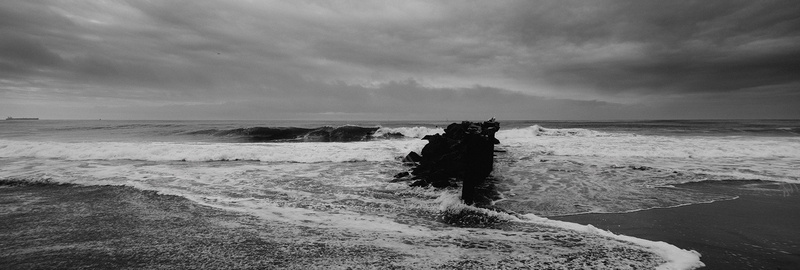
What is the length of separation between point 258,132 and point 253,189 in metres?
26.7

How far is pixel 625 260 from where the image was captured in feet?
12.2

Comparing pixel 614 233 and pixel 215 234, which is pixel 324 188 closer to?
pixel 215 234

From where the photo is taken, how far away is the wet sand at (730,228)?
390 cm

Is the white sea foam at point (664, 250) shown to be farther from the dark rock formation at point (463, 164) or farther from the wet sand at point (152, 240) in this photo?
the wet sand at point (152, 240)

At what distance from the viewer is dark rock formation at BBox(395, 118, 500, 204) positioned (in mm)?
6535

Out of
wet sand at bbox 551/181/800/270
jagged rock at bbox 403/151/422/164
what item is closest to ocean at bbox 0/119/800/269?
wet sand at bbox 551/181/800/270

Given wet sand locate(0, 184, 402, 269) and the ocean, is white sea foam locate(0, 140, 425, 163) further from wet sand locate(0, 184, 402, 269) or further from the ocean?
wet sand locate(0, 184, 402, 269)

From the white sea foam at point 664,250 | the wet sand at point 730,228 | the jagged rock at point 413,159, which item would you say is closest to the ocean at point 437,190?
the white sea foam at point 664,250

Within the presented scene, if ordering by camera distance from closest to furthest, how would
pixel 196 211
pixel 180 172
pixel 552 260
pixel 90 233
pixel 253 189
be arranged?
pixel 552 260, pixel 90 233, pixel 196 211, pixel 253 189, pixel 180 172

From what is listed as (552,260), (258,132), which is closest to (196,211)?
(552,260)

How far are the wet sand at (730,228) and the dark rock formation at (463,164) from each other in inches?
65.7

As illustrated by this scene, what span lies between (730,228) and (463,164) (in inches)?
170

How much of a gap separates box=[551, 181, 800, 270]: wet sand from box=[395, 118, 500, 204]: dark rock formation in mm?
1670

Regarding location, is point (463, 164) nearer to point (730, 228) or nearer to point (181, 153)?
point (730, 228)
